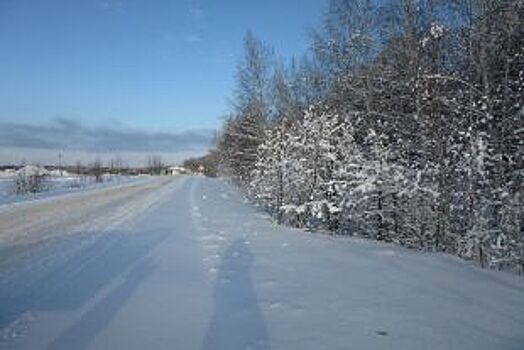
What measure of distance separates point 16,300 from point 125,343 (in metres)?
2.62

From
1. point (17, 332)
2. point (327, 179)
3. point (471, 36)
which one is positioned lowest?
point (17, 332)

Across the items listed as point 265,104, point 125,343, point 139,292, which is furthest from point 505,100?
point 265,104

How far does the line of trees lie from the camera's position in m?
11.2

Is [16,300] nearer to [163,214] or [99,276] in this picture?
[99,276]

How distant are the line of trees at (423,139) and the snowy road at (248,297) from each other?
919mm

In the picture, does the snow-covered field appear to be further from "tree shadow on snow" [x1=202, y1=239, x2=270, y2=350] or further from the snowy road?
"tree shadow on snow" [x1=202, y1=239, x2=270, y2=350]

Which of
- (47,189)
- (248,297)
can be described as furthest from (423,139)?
(47,189)

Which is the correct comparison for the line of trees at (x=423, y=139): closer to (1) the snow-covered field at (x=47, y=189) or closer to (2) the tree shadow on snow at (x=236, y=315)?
(2) the tree shadow on snow at (x=236, y=315)

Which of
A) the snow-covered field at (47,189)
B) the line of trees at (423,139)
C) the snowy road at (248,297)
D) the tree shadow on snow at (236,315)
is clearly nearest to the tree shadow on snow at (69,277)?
the snowy road at (248,297)

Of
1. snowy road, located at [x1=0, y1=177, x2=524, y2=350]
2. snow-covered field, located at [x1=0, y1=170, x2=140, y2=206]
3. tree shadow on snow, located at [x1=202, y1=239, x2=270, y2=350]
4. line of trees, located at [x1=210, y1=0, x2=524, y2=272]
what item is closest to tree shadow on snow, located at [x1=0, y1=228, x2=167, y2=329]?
snowy road, located at [x1=0, y1=177, x2=524, y2=350]

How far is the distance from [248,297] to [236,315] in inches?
36.0

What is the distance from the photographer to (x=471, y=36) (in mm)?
13531

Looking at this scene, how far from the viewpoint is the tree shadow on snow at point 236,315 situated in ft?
20.1

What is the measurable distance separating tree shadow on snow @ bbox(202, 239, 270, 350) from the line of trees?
414 cm
